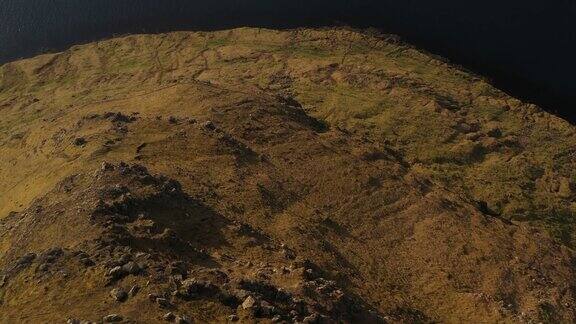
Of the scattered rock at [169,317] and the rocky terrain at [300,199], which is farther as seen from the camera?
the rocky terrain at [300,199]

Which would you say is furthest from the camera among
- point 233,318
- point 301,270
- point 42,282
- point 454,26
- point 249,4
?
point 249,4

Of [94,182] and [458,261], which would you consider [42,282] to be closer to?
[94,182]

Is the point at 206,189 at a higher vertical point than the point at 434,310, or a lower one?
higher

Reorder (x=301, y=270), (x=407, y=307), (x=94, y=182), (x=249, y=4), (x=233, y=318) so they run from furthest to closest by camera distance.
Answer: (x=249, y=4)
(x=94, y=182)
(x=407, y=307)
(x=301, y=270)
(x=233, y=318)

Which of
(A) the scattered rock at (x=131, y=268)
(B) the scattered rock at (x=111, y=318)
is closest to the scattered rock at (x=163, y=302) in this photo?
(B) the scattered rock at (x=111, y=318)

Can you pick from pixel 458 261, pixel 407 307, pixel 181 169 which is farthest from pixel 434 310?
pixel 181 169

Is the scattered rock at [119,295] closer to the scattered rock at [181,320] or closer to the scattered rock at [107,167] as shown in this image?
the scattered rock at [181,320]

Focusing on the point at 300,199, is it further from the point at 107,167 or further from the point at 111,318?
the point at 111,318
